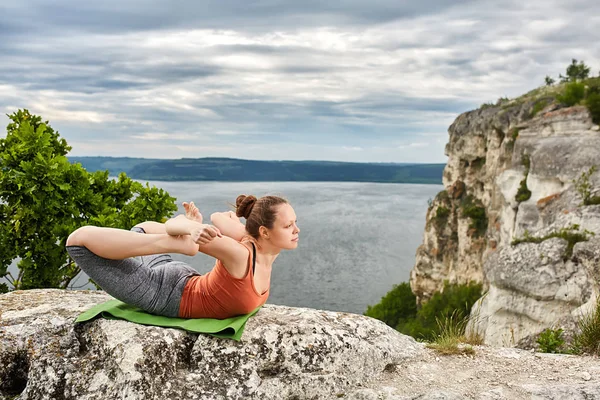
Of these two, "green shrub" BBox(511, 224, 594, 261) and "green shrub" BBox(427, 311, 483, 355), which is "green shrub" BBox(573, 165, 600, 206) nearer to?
"green shrub" BBox(511, 224, 594, 261)

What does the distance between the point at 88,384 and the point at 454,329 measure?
3857 millimetres

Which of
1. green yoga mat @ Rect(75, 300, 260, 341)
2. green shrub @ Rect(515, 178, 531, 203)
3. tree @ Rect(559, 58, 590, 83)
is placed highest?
tree @ Rect(559, 58, 590, 83)

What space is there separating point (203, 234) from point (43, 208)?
626 centimetres

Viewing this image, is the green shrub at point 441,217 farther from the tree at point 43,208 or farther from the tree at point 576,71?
the tree at point 43,208

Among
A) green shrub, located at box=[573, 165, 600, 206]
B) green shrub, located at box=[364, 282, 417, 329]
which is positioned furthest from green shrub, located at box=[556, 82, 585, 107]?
green shrub, located at box=[364, 282, 417, 329]

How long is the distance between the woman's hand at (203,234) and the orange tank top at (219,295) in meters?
0.45

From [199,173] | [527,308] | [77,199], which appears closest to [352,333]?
[77,199]

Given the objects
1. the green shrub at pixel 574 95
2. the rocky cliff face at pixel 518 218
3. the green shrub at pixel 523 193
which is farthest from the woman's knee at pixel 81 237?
the green shrub at pixel 574 95

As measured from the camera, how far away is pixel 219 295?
4430 mm

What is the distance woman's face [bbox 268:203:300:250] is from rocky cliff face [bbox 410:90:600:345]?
10.0 feet

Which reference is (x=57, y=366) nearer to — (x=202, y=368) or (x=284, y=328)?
(x=202, y=368)

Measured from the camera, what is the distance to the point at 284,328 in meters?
4.52

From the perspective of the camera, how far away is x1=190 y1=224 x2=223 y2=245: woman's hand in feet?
12.8

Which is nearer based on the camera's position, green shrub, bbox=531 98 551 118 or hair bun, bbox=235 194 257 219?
hair bun, bbox=235 194 257 219
